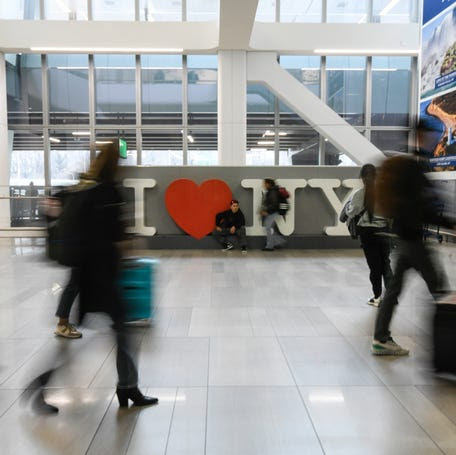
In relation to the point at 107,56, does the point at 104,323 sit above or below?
below

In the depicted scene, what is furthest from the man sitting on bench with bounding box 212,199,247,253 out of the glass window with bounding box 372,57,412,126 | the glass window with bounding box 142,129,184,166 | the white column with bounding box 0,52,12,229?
the white column with bounding box 0,52,12,229

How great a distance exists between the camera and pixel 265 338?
14.8ft

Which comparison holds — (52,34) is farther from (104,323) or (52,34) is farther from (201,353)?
(201,353)

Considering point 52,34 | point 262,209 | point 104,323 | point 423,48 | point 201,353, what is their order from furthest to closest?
1. point 52,34
2. point 262,209
3. point 423,48
4. point 104,323
5. point 201,353

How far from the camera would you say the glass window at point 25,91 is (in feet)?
51.1

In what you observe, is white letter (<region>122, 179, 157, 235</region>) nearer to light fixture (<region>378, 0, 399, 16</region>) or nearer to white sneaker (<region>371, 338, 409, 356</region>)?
white sneaker (<region>371, 338, 409, 356</region>)

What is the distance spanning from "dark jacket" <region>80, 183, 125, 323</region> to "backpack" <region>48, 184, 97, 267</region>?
0.10 ft

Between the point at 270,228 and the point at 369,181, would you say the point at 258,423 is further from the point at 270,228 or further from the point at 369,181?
the point at 270,228

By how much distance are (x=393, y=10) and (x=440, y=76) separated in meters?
11.5

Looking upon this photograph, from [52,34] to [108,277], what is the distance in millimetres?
13831

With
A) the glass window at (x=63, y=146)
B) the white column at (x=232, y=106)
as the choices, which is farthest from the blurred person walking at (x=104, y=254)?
the glass window at (x=63, y=146)

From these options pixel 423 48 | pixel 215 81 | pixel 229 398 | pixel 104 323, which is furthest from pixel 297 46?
pixel 229 398

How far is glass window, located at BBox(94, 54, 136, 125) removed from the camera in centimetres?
1571

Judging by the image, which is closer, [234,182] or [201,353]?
[201,353]
